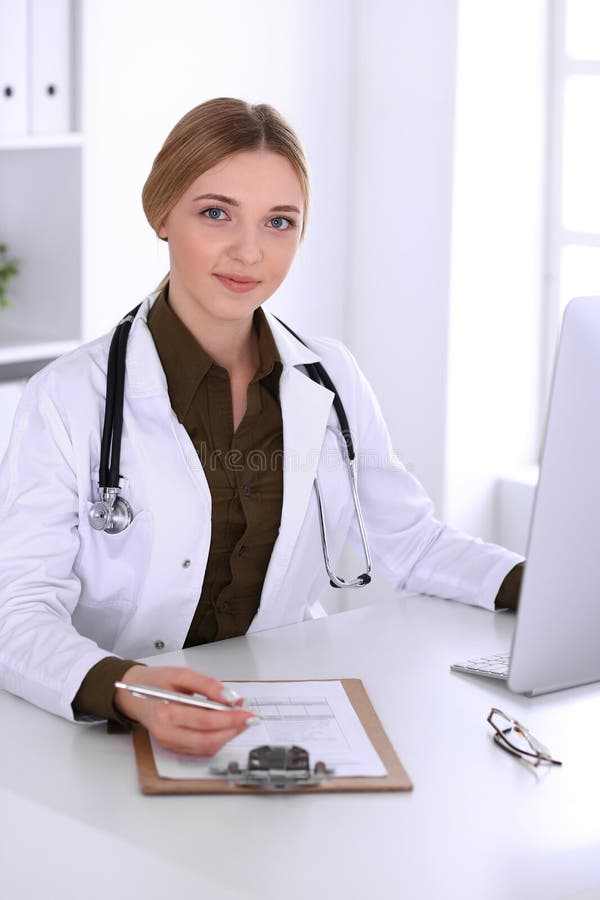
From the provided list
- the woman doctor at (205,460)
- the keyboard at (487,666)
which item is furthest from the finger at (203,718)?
the keyboard at (487,666)

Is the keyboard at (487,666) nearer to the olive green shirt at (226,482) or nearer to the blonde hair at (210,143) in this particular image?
the olive green shirt at (226,482)

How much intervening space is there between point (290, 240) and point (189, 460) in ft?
1.16

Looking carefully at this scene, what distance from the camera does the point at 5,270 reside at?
282 cm

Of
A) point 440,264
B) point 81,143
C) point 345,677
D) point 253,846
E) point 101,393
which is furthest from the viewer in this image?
point 440,264

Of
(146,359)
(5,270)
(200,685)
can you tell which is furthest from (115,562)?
(5,270)

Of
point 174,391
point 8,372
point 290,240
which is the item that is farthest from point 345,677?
point 8,372

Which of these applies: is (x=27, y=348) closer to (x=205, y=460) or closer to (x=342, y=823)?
(x=205, y=460)

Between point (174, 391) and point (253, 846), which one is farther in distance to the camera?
point (174, 391)

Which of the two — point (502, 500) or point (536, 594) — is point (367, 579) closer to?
point (536, 594)

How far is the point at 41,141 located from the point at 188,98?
52 centimetres

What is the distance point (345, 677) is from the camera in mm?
1525

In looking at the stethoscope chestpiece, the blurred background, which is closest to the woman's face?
the stethoscope chestpiece

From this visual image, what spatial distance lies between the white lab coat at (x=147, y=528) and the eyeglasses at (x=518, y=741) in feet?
1.31

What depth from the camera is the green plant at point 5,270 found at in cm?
282
